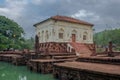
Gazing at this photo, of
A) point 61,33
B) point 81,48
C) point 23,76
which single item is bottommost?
point 23,76

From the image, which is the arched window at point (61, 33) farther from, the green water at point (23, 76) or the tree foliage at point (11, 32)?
the green water at point (23, 76)

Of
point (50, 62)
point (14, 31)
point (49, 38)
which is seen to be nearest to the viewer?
point (50, 62)

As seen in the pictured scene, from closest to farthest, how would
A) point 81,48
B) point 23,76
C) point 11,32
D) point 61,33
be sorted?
point 23,76
point 81,48
point 61,33
point 11,32

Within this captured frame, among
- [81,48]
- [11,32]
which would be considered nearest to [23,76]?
[81,48]

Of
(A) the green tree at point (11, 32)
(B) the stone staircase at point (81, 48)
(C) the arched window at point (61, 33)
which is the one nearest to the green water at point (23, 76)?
(B) the stone staircase at point (81, 48)

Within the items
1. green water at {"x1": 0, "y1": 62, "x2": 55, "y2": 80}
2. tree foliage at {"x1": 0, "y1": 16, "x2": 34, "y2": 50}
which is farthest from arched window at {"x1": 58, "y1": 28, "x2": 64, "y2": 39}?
green water at {"x1": 0, "y1": 62, "x2": 55, "y2": 80}

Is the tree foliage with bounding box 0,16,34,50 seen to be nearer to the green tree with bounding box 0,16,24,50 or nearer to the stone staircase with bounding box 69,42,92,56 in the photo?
the green tree with bounding box 0,16,24,50

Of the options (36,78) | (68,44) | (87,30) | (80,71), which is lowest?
(36,78)

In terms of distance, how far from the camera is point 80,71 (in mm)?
10289

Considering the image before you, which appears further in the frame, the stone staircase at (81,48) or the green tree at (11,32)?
the green tree at (11,32)

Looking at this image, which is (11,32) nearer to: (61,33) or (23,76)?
(61,33)

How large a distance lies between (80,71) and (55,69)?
4.28m

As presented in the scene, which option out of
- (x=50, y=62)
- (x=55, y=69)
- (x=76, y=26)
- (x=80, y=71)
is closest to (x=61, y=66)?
(x=55, y=69)

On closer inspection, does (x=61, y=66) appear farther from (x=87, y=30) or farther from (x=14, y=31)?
(x=14, y=31)
